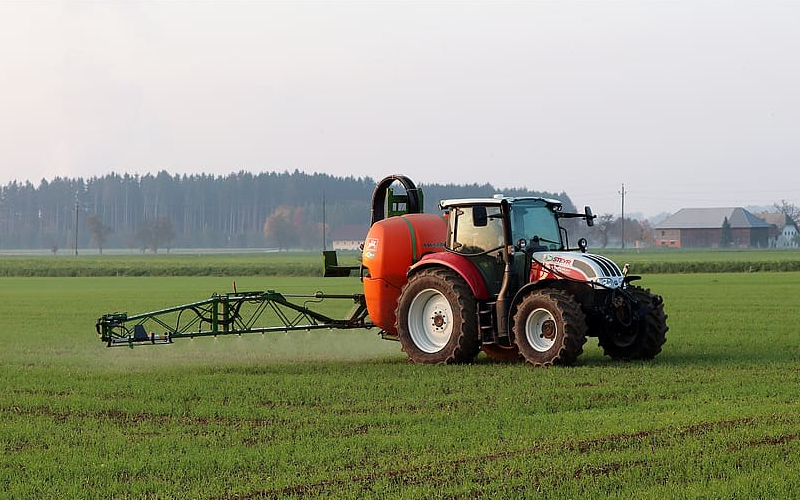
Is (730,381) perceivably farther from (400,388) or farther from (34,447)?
(34,447)

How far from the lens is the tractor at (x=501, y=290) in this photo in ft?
51.4

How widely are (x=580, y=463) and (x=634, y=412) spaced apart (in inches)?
110

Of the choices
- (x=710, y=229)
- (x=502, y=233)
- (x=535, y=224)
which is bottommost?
(x=502, y=233)

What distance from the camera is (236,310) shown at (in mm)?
17172

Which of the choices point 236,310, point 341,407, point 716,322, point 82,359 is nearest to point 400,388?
point 341,407

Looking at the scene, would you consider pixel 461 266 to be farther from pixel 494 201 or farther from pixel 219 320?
pixel 219 320

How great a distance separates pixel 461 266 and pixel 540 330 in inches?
65.3

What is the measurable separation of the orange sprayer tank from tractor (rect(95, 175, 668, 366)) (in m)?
0.02

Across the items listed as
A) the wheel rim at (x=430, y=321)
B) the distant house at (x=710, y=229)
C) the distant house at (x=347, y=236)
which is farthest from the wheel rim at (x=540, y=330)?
the distant house at (x=347, y=236)

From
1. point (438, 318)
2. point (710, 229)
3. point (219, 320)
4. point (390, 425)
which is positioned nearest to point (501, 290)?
point (438, 318)

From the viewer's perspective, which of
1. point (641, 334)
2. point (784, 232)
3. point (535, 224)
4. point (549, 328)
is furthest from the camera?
point (784, 232)

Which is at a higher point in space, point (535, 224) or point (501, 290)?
point (535, 224)

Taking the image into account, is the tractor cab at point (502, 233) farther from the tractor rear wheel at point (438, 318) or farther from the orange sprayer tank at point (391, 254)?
the orange sprayer tank at point (391, 254)

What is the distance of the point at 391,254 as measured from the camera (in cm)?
1736
